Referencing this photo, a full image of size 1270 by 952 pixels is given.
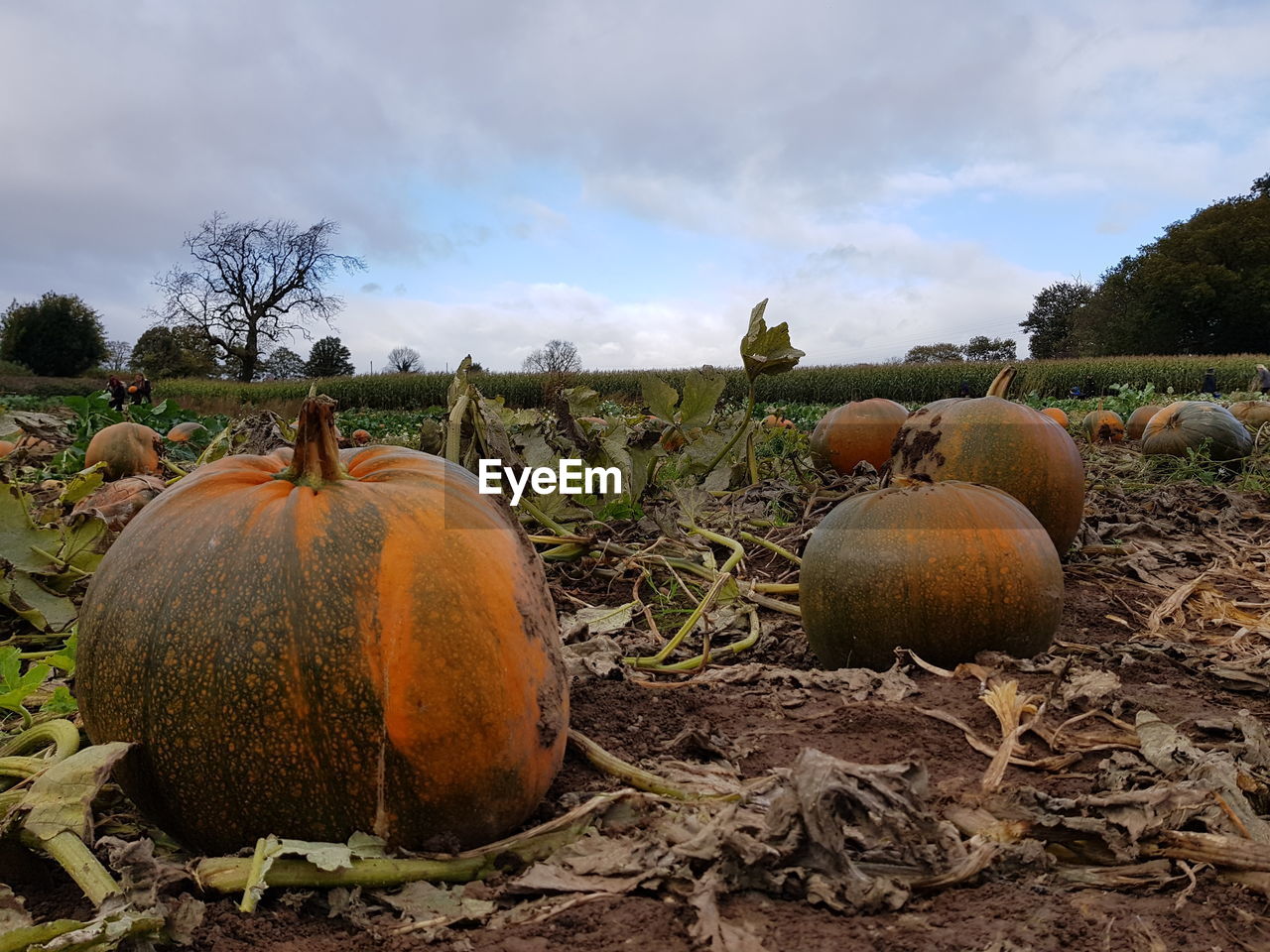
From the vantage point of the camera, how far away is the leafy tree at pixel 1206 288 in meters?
59.1

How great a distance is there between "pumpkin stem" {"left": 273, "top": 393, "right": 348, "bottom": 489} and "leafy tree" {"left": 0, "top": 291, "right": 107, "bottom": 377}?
65110 millimetres

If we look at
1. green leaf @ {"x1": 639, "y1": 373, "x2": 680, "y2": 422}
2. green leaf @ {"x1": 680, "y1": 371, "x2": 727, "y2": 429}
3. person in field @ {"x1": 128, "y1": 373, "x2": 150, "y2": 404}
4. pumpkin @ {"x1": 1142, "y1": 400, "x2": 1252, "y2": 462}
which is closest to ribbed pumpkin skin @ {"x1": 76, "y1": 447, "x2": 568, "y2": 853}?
green leaf @ {"x1": 639, "y1": 373, "x2": 680, "y2": 422}

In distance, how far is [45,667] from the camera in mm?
2307

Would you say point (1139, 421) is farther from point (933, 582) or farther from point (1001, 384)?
point (933, 582)

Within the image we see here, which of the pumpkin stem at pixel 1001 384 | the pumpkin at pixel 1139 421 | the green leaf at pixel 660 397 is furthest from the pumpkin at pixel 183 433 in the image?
the pumpkin at pixel 1139 421

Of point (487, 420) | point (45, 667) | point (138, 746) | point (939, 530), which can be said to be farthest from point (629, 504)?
point (138, 746)

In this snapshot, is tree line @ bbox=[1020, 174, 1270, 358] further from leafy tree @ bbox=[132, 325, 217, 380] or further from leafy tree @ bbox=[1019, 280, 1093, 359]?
leafy tree @ bbox=[132, 325, 217, 380]

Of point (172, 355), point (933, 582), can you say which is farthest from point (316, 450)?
point (172, 355)

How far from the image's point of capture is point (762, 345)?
4.39 metres

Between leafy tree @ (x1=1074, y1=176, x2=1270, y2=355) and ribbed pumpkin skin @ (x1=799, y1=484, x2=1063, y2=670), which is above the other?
leafy tree @ (x1=1074, y1=176, x2=1270, y2=355)

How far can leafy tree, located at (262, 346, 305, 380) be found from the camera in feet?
239

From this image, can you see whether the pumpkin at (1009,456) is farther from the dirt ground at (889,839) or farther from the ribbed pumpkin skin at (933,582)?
the dirt ground at (889,839)

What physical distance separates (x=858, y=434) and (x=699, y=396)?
296 centimetres

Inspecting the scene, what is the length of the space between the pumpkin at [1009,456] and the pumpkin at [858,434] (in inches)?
101
